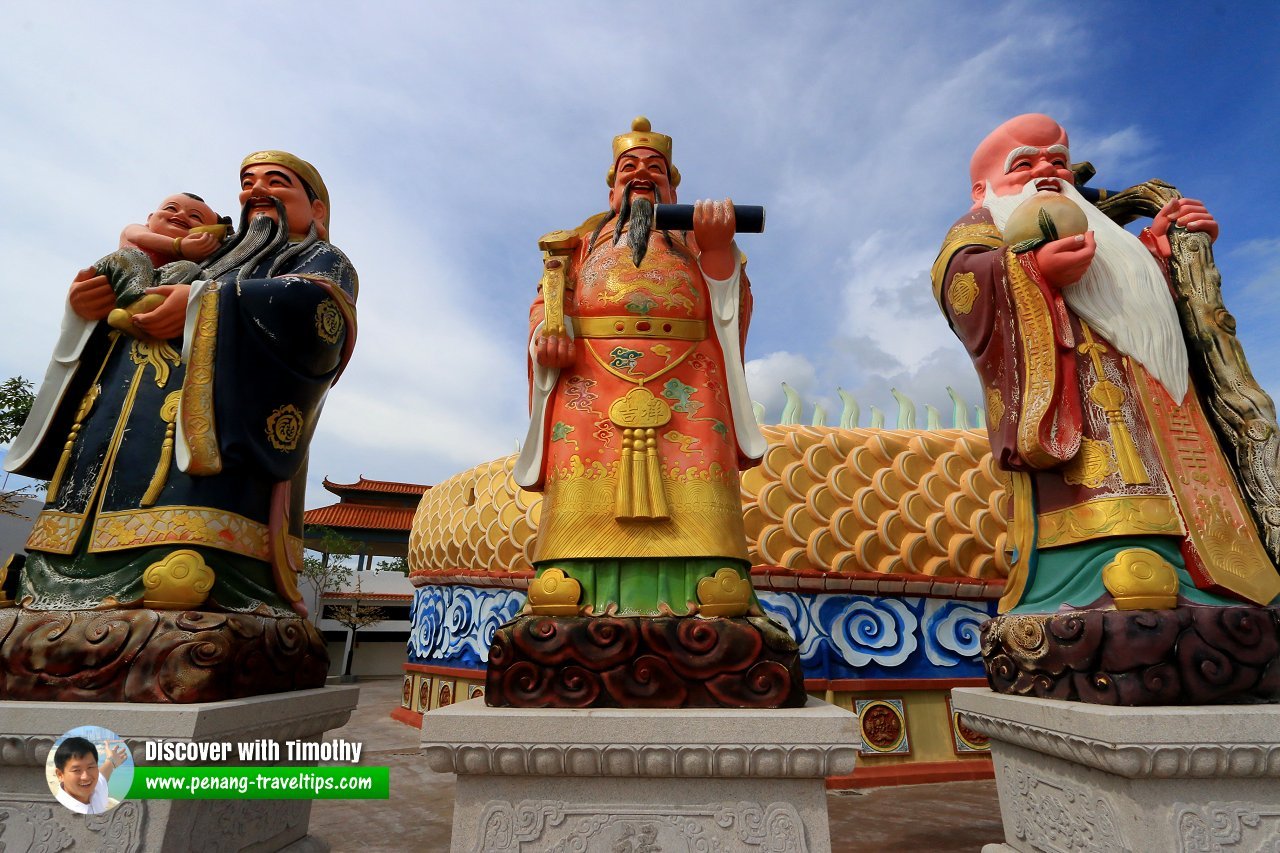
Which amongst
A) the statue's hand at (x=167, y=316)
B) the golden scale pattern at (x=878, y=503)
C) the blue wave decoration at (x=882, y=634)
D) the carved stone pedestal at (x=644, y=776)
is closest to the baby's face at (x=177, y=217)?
the statue's hand at (x=167, y=316)

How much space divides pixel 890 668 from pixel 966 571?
1027 mm

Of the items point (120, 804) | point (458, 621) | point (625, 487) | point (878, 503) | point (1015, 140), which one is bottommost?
point (120, 804)

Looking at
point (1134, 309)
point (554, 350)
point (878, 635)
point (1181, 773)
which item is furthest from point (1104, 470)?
point (878, 635)

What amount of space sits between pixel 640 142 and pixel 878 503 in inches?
151

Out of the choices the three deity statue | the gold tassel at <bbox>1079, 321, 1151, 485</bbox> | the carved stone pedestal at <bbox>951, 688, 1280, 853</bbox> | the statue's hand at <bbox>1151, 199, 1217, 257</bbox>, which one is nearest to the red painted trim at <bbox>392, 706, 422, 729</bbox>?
the three deity statue

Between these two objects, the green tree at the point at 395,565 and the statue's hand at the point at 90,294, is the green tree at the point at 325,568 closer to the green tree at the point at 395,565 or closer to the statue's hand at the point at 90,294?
the green tree at the point at 395,565

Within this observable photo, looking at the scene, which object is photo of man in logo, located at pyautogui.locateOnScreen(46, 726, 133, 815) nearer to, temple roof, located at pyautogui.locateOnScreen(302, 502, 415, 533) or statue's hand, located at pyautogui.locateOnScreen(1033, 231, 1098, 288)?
statue's hand, located at pyautogui.locateOnScreen(1033, 231, 1098, 288)

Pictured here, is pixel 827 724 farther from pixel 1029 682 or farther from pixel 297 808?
pixel 297 808

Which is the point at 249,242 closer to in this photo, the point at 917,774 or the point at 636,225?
the point at 636,225

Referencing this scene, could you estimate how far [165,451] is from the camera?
269cm

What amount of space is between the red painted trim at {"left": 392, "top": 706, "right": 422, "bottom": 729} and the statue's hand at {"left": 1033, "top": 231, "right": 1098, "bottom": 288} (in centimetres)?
822

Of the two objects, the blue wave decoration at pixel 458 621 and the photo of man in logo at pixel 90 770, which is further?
the blue wave decoration at pixel 458 621

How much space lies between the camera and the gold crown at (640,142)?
3330mm

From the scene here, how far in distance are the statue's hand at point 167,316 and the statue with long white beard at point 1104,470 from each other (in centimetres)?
340
